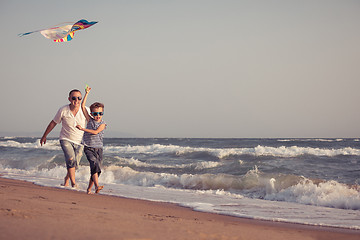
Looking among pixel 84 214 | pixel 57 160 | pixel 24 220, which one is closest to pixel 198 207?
pixel 84 214

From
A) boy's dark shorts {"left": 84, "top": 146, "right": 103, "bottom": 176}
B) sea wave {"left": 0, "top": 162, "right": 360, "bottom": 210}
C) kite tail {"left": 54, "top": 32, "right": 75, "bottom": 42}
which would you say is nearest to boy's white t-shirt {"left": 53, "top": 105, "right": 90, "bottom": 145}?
boy's dark shorts {"left": 84, "top": 146, "right": 103, "bottom": 176}

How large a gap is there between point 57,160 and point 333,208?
1355 centimetres

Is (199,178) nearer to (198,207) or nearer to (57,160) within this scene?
(198,207)

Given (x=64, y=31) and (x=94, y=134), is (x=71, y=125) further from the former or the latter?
(x=64, y=31)

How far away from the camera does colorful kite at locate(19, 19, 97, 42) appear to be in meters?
8.01

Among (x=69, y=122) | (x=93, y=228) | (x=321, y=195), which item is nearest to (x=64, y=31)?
(x=69, y=122)

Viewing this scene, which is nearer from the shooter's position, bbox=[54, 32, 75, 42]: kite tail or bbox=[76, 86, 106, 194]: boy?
bbox=[76, 86, 106, 194]: boy

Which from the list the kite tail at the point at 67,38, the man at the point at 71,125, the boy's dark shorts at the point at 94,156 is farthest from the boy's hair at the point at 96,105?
the kite tail at the point at 67,38

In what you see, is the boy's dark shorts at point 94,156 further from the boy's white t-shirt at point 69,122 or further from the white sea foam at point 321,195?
the white sea foam at point 321,195

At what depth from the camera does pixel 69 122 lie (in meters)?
6.77

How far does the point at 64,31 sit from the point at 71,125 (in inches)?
95.0

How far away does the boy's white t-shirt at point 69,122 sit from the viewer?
22.1ft

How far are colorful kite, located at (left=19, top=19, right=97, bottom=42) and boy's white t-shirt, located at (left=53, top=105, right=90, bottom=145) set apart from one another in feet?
6.35

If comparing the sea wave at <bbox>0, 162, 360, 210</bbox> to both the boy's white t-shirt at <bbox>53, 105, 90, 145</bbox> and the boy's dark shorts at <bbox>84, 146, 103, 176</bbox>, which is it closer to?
the boy's dark shorts at <bbox>84, 146, 103, 176</bbox>
